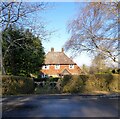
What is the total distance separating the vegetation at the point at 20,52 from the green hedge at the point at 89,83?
692 centimetres

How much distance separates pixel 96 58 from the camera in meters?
34.4

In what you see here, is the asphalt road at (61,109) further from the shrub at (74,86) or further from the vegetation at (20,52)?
the vegetation at (20,52)

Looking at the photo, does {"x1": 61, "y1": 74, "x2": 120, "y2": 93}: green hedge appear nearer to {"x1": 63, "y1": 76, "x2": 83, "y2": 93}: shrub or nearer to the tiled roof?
{"x1": 63, "y1": 76, "x2": 83, "y2": 93}: shrub

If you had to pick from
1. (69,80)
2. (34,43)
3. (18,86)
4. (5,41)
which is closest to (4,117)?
(18,86)

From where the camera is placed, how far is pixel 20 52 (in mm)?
32875

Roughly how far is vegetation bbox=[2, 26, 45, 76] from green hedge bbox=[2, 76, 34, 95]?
6.04 meters

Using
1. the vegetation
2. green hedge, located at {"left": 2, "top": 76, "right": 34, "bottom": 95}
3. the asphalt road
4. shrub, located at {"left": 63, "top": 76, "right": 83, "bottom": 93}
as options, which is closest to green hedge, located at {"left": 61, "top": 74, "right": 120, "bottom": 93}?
shrub, located at {"left": 63, "top": 76, "right": 83, "bottom": 93}

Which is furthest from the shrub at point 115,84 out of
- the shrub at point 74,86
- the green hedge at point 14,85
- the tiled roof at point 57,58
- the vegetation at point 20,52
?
the tiled roof at point 57,58

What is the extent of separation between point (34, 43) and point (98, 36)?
765 centimetres

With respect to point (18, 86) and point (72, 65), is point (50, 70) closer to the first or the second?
point (72, 65)

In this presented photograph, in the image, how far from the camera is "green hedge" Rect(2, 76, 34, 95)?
20.9m

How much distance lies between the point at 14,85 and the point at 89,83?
7.36 metres

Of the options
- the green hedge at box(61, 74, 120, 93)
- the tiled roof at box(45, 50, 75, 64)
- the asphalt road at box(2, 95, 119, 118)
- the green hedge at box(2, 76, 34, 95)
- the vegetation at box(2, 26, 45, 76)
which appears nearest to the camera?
the asphalt road at box(2, 95, 119, 118)

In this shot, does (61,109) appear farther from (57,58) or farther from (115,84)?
(57,58)
